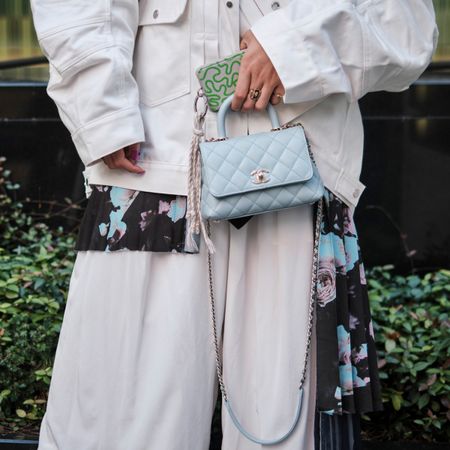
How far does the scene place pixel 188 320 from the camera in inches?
89.4

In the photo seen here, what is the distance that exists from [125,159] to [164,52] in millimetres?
275

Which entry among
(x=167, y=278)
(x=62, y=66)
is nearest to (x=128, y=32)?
(x=62, y=66)

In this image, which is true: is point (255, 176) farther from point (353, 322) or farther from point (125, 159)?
point (353, 322)

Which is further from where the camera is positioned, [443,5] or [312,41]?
[443,5]

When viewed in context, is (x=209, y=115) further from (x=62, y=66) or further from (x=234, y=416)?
(x=234, y=416)

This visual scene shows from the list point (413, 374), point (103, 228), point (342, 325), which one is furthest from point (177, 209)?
point (413, 374)

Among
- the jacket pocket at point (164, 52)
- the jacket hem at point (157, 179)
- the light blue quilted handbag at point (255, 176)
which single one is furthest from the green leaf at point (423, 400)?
the jacket pocket at point (164, 52)

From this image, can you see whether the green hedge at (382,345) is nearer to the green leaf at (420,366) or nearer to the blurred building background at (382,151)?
the green leaf at (420,366)

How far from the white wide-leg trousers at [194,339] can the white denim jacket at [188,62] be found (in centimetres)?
19

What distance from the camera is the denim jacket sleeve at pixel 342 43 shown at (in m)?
2.18

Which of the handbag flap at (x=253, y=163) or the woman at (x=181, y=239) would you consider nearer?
the handbag flap at (x=253, y=163)

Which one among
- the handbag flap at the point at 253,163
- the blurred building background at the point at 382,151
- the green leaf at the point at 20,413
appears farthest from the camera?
the blurred building background at the point at 382,151

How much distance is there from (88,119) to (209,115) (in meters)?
0.28

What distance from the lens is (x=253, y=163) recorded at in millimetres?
2162
